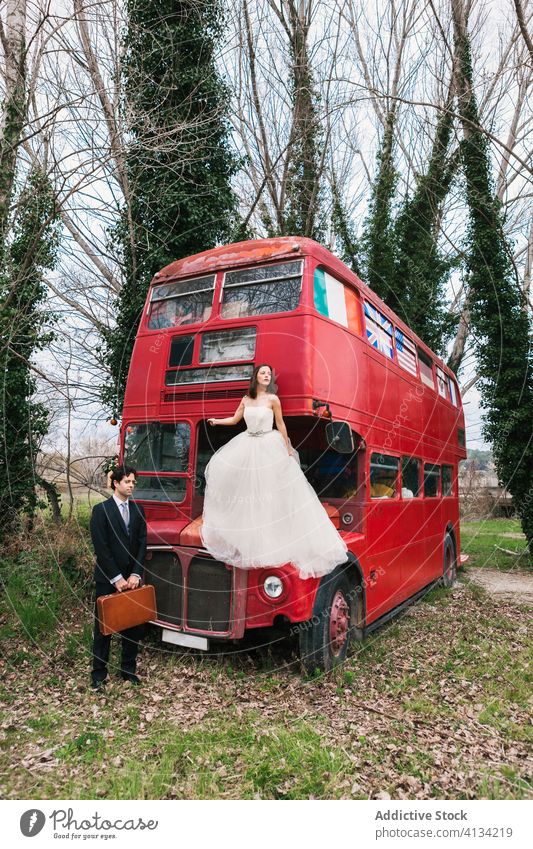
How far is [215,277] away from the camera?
6844mm

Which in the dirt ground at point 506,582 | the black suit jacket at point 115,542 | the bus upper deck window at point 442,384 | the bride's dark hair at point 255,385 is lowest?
the dirt ground at point 506,582

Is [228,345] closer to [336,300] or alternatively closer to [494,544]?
[336,300]

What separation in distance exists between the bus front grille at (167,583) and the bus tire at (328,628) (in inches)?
52.4

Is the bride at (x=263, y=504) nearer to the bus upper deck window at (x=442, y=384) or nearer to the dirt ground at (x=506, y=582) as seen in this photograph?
the bus upper deck window at (x=442, y=384)

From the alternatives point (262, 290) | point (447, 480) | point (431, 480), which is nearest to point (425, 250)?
point (447, 480)

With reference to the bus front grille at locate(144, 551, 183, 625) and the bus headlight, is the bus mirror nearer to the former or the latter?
the bus headlight

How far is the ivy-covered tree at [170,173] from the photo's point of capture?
11.6 meters

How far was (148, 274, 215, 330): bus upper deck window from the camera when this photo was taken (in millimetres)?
6836

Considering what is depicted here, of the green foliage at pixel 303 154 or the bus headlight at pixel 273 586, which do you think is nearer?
the bus headlight at pixel 273 586

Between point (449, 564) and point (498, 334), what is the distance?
6.55 metres

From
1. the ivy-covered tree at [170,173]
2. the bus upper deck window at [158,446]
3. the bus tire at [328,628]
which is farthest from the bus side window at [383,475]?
the ivy-covered tree at [170,173]

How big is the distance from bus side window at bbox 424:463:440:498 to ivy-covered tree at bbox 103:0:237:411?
21.9ft

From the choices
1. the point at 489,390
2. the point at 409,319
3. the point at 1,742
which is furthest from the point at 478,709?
the point at 409,319

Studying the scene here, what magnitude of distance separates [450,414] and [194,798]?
9719 mm
